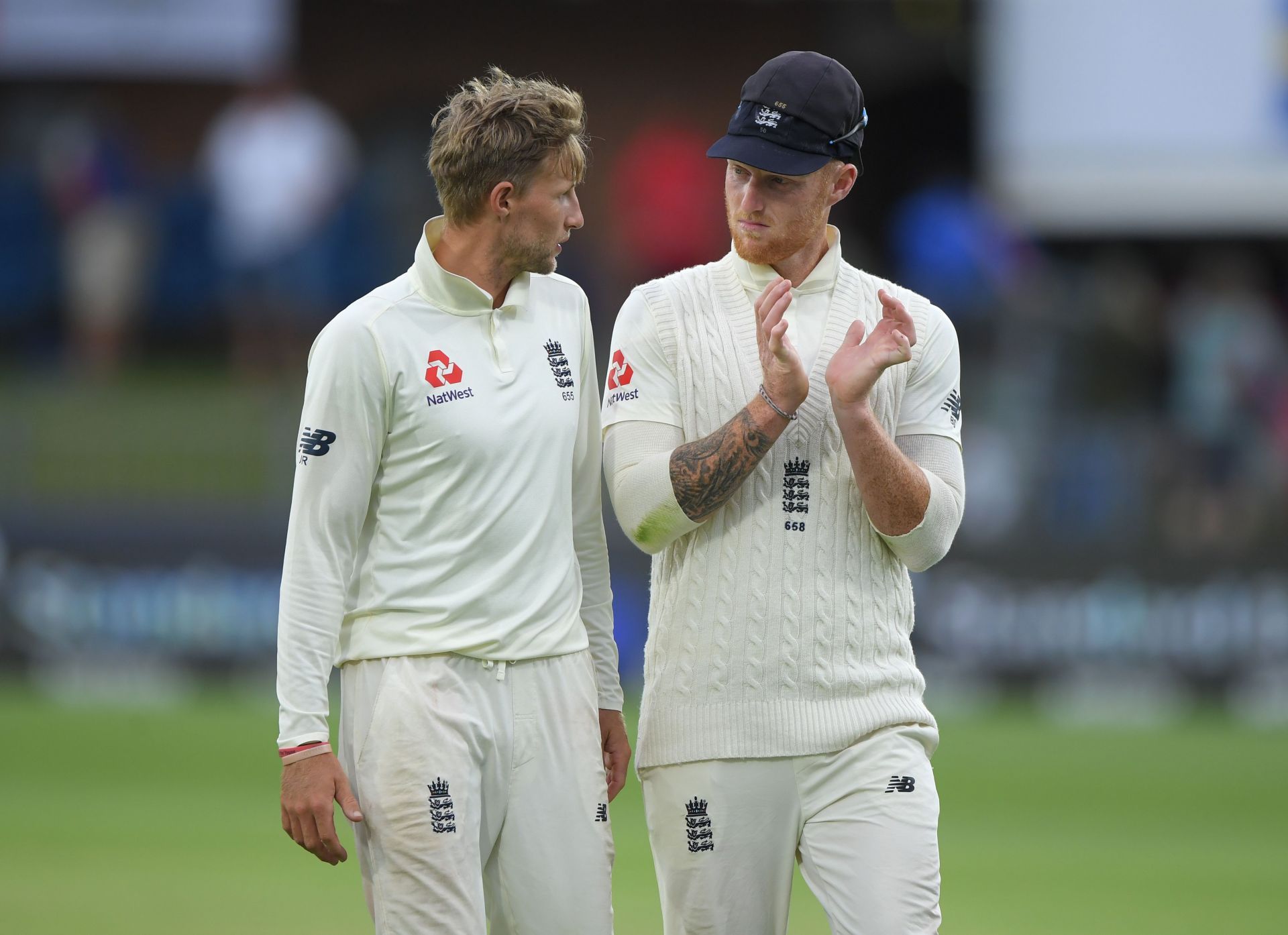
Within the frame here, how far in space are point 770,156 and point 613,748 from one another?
1.49m

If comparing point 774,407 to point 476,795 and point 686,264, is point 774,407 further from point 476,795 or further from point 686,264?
point 686,264

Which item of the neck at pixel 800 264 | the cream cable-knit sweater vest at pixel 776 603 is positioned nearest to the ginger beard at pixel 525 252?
the cream cable-knit sweater vest at pixel 776 603

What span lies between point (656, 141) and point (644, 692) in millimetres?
11677

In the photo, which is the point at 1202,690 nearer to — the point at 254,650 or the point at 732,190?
the point at 254,650

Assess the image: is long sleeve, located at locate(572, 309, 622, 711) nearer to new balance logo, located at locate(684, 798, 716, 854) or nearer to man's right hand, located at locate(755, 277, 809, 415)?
new balance logo, located at locate(684, 798, 716, 854)

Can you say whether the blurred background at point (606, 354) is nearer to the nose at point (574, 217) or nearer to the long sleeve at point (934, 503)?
the long sleeve at point (934, 503)

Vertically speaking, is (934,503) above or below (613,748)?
above

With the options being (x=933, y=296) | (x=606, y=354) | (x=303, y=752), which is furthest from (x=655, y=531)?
(x=933, y=296)

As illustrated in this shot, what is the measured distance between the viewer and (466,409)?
4332 mm

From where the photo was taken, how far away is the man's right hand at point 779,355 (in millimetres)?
4285

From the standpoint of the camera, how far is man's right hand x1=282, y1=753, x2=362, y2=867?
13.6ft

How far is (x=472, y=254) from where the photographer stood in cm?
446

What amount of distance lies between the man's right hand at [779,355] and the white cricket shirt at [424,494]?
0.52 meters

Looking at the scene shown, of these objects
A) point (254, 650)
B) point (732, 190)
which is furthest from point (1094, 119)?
point (732, 190)
